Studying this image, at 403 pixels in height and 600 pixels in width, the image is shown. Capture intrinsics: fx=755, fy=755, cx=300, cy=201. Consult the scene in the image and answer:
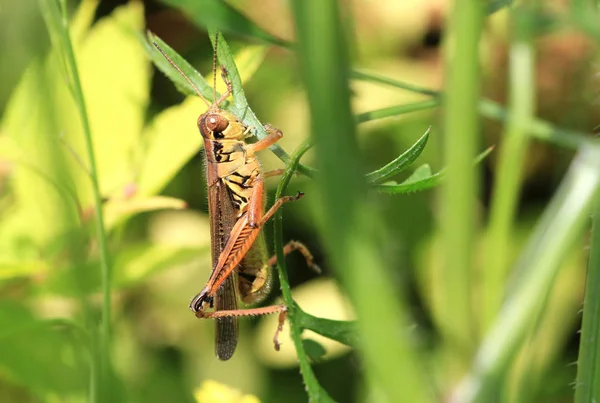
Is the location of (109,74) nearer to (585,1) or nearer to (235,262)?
(235,262)

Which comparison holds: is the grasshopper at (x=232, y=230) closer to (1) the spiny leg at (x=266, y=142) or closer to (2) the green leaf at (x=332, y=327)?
(1) the spiny leg at (x=266, y=142)

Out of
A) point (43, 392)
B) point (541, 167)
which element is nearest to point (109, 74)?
point (43, 392)

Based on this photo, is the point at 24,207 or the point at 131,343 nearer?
the point at 24,207

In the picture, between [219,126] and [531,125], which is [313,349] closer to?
[531,125]

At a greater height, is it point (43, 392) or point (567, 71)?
point (567, 71)

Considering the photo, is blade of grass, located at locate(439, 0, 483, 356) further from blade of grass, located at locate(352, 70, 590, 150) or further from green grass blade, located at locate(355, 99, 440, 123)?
blade of grass, located at locate(352, 70, 590, 150)

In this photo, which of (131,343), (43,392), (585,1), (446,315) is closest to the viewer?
(446,315)

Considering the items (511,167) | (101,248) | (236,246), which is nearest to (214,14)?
(101,248)

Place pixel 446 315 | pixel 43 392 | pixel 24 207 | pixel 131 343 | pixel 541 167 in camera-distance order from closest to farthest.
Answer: pixel 446 315 → pixel 43 392 → pixel 24 207 → pixel 131 343 → pixel 541 167
